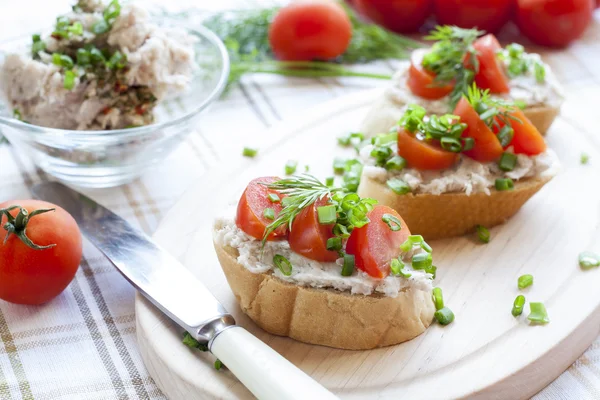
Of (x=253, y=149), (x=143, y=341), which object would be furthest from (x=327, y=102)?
(x=143, y=341)

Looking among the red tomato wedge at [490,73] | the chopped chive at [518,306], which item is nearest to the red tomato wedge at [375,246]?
the chopped chive at [518,306]

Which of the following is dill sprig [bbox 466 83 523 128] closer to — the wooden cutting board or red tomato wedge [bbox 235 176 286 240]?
the wooden cutting board

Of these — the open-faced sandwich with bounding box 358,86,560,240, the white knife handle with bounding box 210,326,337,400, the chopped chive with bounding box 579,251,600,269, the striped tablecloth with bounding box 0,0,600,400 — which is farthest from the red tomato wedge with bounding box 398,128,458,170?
the white knife handle with bounding box 210,326,337,400

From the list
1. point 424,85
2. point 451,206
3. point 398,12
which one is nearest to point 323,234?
point 451,206

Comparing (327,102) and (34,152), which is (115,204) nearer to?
(34,152)

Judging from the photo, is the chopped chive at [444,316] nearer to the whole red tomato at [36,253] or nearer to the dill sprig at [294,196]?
the dill sprig at [294,196]

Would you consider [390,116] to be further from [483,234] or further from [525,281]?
[525,281]
